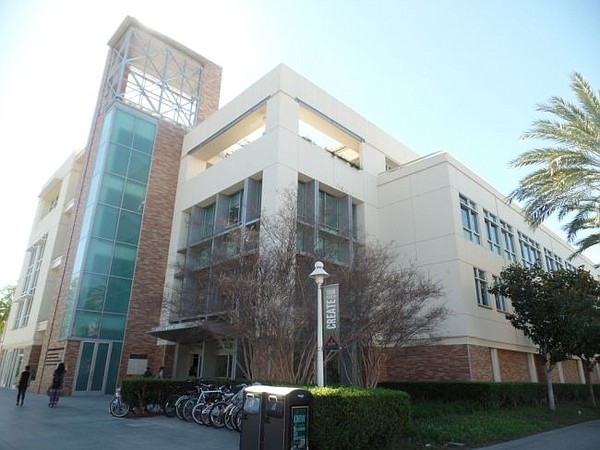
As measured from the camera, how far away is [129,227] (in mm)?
24766

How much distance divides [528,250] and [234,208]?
64.4ft

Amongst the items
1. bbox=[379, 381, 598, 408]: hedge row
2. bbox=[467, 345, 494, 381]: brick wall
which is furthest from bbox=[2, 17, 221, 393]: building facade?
bbox=[467, 345, 494, 381]: brick wall

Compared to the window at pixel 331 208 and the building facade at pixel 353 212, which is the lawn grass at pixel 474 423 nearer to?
the building facade at pixel 353 212

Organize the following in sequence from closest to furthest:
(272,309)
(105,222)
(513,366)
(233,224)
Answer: (272,309) → (233,224) → (513,366) → (105,222)

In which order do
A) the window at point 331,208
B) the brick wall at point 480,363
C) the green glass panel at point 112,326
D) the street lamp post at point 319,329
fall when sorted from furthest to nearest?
the green glass panel at point 112,326 < the window at point 331,208 < the brick wall at point 480,363 < the street lamp post at point 319,329

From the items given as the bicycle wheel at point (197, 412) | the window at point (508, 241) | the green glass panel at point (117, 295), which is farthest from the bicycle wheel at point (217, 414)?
the window at point (508, 241)

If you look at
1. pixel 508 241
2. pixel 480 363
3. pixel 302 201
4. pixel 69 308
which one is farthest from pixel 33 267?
pixel 508 241

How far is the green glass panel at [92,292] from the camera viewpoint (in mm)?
22312

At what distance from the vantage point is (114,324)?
22.9 m

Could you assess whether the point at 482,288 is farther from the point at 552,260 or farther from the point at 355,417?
the point at 355,417

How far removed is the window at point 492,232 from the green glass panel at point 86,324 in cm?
2116

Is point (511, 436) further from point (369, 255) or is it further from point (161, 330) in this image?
point (161, 330)

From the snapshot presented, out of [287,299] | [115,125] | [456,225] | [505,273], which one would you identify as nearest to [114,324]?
[115,125]

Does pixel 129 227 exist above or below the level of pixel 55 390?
above
